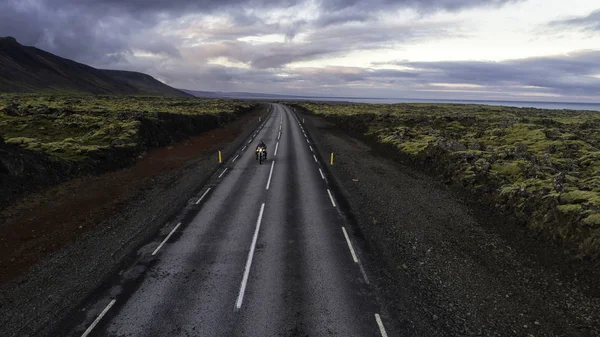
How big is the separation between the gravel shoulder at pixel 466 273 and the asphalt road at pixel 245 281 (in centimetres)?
112

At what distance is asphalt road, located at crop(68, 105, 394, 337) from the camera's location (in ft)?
28.6

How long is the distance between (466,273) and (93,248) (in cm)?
1438

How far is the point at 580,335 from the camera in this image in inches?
336

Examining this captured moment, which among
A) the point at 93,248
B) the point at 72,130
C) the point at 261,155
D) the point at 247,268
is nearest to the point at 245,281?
the point at 247,268

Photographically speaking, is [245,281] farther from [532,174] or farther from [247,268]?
[532,174]

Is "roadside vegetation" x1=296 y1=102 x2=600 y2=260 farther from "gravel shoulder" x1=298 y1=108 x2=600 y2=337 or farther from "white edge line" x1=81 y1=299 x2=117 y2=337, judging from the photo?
"white edge line" x1=81 y1=299 x2=117 y2=337

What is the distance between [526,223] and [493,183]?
16.5 feet

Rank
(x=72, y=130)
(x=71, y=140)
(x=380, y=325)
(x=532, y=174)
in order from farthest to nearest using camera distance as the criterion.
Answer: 1. (x=72, y=130)
2. (x=71, y=140)
3. (x=532, y=174)
4. (x=380, y=325)

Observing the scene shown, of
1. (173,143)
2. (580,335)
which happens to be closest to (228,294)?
(580,335)

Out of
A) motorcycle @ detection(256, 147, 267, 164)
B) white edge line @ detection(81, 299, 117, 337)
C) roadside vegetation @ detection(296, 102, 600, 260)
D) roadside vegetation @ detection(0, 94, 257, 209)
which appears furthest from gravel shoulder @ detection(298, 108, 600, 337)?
roadside vegetation @ detection(0, 94, 257, 209)

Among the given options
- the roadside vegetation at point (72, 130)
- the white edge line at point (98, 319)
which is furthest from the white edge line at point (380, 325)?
the roadside vegetation at point (72, 130)

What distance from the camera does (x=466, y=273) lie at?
11375 millimetres

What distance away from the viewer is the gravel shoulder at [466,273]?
904 centimetres

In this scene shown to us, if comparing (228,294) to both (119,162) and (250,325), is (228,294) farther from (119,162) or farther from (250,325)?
(119,162)
